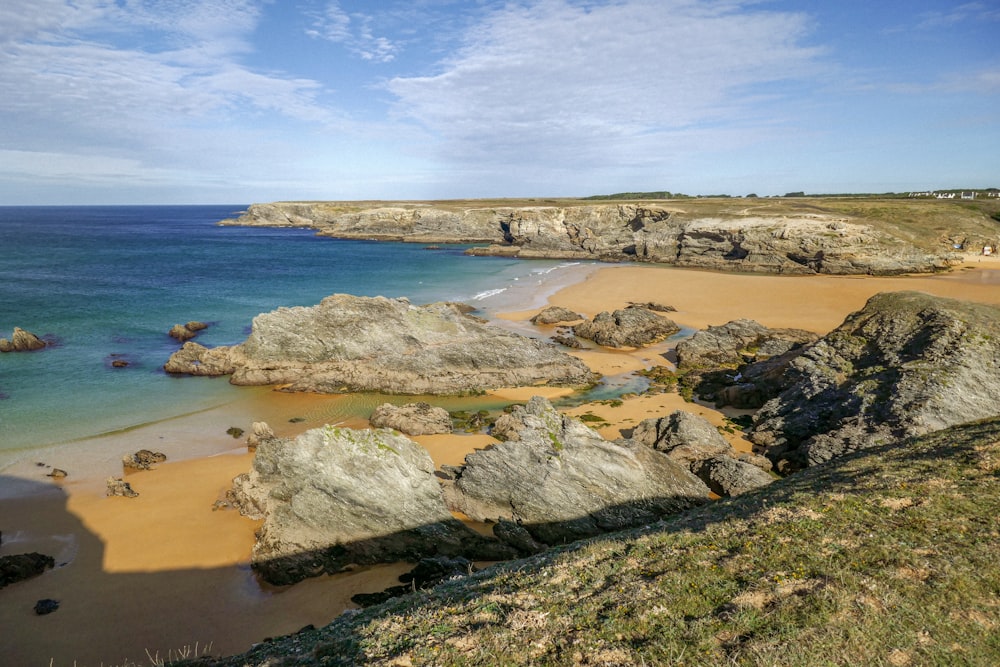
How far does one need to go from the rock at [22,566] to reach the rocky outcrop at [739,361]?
28.5 m

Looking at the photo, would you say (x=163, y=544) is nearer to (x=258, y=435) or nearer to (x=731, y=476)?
(x=258, y=435)

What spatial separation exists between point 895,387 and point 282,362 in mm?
32196

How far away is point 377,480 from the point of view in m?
16.4

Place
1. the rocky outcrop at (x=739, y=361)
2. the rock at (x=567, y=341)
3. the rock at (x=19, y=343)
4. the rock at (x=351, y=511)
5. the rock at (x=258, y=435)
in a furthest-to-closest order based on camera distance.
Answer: the rock at (x=567, y=341)
the rock at (x=19, y=343)
the rocky outcrop at (x=739, y=361)
the rock at (x=258, y=435)
the rock at (x=351, y=511)

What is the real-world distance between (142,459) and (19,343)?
25.5 meters

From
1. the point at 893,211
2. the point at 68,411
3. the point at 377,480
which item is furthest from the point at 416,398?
the point at 893,211

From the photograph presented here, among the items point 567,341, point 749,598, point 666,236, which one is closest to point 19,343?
point 567,341

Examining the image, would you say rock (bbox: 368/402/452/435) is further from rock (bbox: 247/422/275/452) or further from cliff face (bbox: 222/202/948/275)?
cliff face (bbox: 222/202/948/275)

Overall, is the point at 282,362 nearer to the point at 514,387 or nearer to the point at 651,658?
the point at 514,387

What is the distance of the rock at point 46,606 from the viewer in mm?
13550

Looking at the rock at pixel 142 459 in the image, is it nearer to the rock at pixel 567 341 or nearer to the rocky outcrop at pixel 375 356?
the rocky outcrop at pixel 375 356

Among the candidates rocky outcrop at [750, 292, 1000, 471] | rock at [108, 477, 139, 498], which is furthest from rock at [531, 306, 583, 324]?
rock at [108, 477, 139, 498]

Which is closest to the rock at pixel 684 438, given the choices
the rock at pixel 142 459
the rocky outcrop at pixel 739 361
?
the rocky outcrop at pixel 739 361

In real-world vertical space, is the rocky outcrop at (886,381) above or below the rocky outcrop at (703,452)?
above
